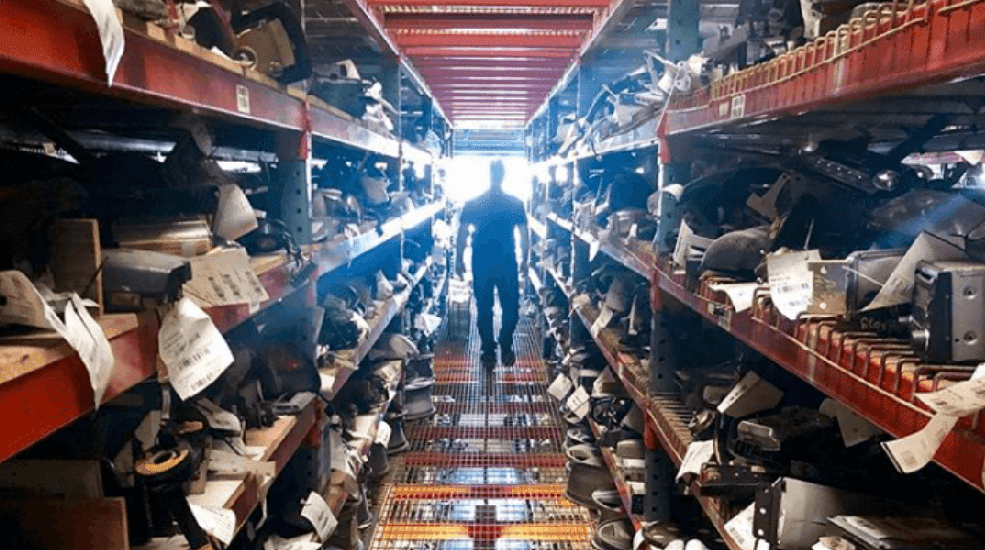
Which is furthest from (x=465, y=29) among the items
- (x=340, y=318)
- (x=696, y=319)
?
(x=696, y=319)

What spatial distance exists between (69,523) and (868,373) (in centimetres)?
127

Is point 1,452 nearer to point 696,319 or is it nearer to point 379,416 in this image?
point 696,319

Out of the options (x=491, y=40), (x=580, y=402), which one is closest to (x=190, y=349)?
(x=580, y=402)

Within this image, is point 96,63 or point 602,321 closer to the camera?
point 96,63

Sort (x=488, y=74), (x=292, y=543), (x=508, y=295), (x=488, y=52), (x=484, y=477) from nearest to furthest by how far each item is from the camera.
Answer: (x=292, y=543) < (x=484, y=477) < (x=488, y=52) < (x=508, y=295) < (x=488, y=74)

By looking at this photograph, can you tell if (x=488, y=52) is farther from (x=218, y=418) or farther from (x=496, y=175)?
(x=218, y=418)

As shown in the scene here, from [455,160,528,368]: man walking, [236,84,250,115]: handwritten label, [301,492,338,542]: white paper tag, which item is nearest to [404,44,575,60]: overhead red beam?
[455,160,528,368]: man walking

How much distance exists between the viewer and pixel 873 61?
1.09 metres

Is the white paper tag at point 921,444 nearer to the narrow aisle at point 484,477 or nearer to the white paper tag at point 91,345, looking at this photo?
the white paper tag at point 91,345

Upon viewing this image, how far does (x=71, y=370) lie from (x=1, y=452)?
166mm

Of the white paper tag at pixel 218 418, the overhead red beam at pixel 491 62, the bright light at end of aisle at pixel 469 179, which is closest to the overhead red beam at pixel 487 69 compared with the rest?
the overhead red beam at pixel 491 62

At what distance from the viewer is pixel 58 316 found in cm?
108

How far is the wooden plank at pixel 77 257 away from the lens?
4.03ft

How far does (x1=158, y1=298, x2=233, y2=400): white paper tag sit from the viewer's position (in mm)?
1262
